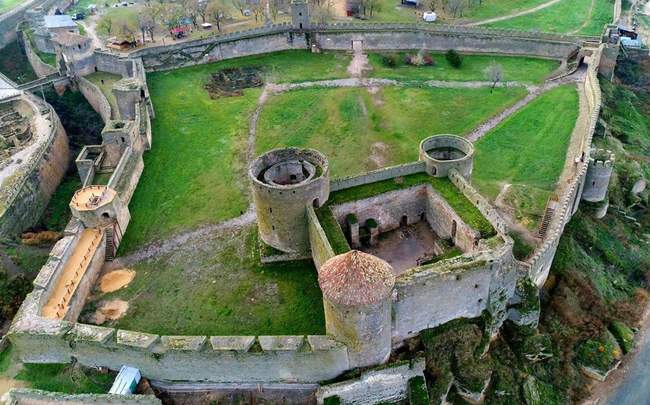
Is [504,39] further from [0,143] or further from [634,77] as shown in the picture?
[0,143]

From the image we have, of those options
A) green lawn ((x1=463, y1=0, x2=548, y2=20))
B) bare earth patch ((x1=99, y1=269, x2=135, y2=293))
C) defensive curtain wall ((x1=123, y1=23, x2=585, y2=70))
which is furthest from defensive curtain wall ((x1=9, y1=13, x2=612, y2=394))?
green lawn ((x1=463, y1=0, x2=548, y2=20))

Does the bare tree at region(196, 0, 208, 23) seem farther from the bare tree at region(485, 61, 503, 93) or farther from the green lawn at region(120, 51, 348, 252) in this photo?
the bare tree at region(485, 61, 503, 93)

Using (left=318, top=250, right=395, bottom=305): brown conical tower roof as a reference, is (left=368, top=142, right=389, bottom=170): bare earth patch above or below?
below

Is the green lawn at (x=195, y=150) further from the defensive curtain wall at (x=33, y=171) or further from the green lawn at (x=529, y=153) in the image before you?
the green lawn at (x=529, y=153)

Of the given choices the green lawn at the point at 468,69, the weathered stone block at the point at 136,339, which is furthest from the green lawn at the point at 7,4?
the weathered stone block at the point at 136,339

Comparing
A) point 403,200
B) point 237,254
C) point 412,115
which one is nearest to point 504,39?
point 412,115

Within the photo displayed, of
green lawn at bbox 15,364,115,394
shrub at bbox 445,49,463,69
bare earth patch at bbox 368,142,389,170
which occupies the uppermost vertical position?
shrub at bbox 445,49,463,69
